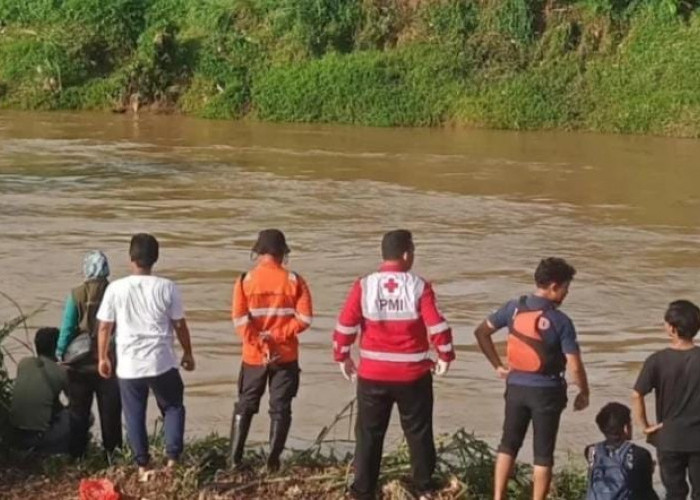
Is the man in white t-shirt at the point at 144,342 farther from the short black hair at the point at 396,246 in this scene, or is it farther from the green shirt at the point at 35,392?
the short black hair at the point at 396,246

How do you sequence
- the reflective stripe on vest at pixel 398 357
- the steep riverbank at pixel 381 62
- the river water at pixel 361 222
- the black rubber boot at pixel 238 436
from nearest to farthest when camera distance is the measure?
1. the reflective stripe on vest at pixel 398 357
2. the black rubber boot at pixel 238 436
3. the river water at pixel 361 222
4. the steep riverbank at pixel 381 62

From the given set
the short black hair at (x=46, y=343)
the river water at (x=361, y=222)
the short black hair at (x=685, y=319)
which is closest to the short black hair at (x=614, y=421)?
the short black hair at (x=685, y=319)

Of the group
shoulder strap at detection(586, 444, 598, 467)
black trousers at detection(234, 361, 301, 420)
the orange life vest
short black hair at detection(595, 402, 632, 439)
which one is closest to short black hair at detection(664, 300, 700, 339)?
short black hair at detection(595, 402, 632, 439)

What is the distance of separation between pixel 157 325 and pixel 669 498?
254cm

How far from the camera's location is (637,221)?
17.7 m

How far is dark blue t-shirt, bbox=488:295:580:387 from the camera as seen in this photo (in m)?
6.04

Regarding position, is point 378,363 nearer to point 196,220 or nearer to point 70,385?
point 70,385

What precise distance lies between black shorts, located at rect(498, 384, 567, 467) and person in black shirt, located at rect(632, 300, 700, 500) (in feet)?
1.26

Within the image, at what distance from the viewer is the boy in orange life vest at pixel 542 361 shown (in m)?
6.05

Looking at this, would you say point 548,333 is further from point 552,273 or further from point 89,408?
point 89,408

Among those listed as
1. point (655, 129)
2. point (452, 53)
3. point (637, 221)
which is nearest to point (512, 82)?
point (452, 53)

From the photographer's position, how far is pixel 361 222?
17.3 m

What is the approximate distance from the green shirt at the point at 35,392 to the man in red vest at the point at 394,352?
1.67 meters

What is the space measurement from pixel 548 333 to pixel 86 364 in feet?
7.86
